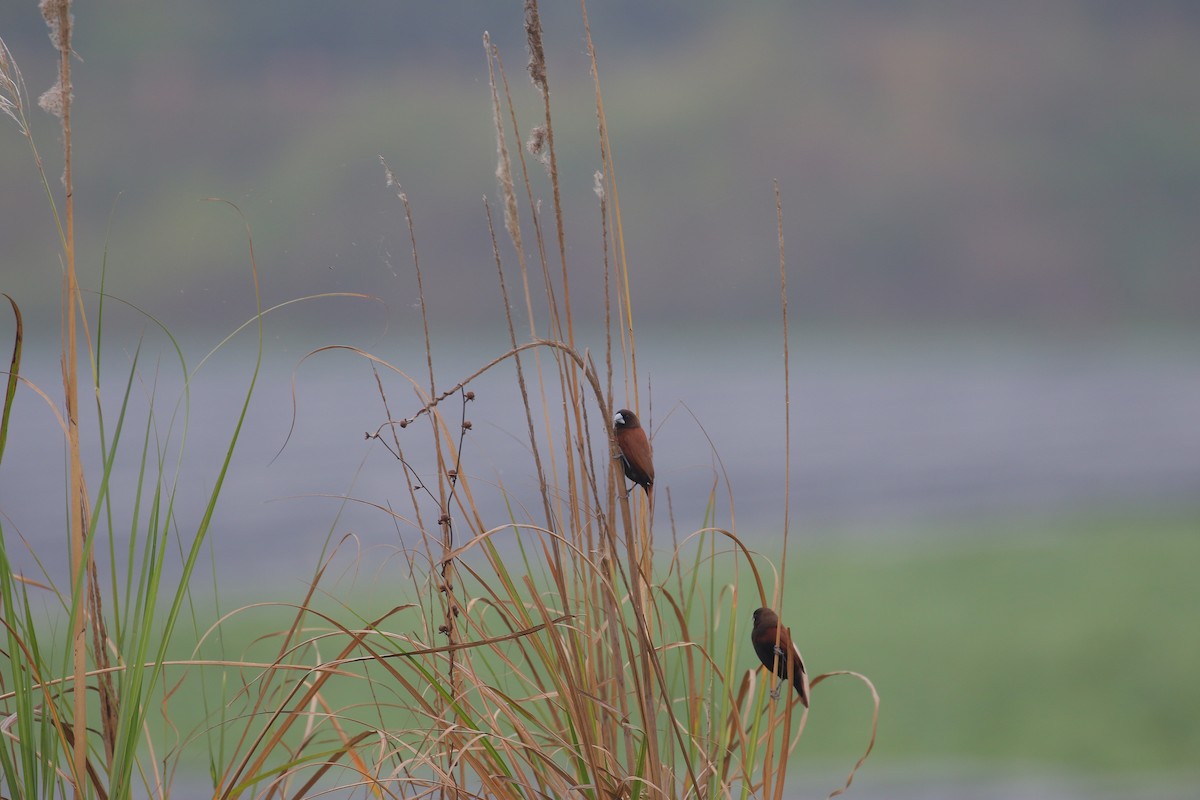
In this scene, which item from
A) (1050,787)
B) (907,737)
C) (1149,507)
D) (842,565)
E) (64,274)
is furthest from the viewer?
(1149,507)

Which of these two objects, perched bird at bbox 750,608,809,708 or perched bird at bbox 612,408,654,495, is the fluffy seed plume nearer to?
perched bird at bbox 612,408,654,495

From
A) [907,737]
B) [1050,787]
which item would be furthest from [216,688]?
[1050,787]

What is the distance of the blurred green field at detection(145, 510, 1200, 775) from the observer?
3.50 meters

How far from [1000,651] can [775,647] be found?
3.71 meters

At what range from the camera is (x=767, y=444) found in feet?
33.7

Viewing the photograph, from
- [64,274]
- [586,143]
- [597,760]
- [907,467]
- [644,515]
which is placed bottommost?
[907,467]

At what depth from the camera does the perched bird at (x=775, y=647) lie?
27.0 inches

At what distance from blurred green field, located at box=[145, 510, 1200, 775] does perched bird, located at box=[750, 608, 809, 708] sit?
2528mm

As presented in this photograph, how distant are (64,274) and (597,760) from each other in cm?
48

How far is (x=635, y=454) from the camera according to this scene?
72cm

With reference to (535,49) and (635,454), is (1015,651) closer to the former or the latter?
(635,454)

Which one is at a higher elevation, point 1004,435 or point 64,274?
point 64,274

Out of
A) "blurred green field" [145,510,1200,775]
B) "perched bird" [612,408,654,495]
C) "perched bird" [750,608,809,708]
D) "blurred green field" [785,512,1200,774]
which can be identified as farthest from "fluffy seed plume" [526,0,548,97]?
"blurred green field" [785,512,1200,774]

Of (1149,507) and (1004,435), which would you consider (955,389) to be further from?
(1149,507)
